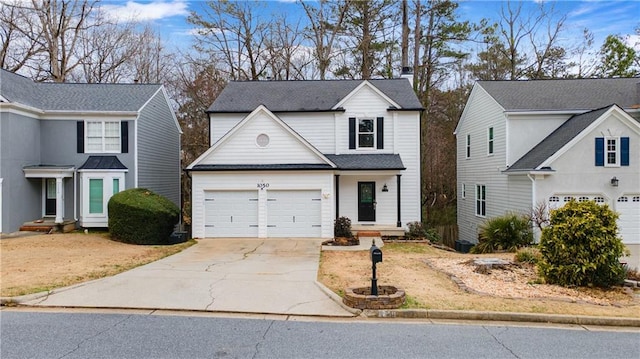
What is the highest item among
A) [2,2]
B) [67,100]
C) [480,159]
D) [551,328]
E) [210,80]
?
[2,2]

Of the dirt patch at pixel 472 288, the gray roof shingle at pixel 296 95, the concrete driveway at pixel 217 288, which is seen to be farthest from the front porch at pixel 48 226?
the dirt patch at pixel 472 288

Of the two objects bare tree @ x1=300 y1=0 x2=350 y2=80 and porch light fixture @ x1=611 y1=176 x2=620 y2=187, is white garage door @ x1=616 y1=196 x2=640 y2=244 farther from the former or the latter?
bare tree @ x1=300 y1=0 x2=350 y2=80

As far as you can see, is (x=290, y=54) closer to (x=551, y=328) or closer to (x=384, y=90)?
(x=384, y=90)

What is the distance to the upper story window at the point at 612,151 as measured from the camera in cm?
1611

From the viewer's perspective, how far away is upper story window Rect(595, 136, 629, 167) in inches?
634

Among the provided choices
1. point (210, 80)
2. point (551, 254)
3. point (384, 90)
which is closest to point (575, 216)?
point (551, 254)

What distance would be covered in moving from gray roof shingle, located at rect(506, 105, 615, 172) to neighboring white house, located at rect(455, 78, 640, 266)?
0.18 ft

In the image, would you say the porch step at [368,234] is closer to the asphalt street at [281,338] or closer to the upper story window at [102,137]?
the asphalt street at [281,338]

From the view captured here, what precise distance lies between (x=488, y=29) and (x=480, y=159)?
44.6 feet

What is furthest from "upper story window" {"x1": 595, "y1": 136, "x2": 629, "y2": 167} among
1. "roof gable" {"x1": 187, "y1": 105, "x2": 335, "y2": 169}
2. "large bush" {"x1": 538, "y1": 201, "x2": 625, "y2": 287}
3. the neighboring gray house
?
the neighboring gray house

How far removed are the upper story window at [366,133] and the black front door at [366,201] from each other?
1.87 meters

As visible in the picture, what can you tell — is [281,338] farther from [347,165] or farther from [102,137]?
[102,137]

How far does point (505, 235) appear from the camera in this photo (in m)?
15.7

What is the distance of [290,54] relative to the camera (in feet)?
99.5
